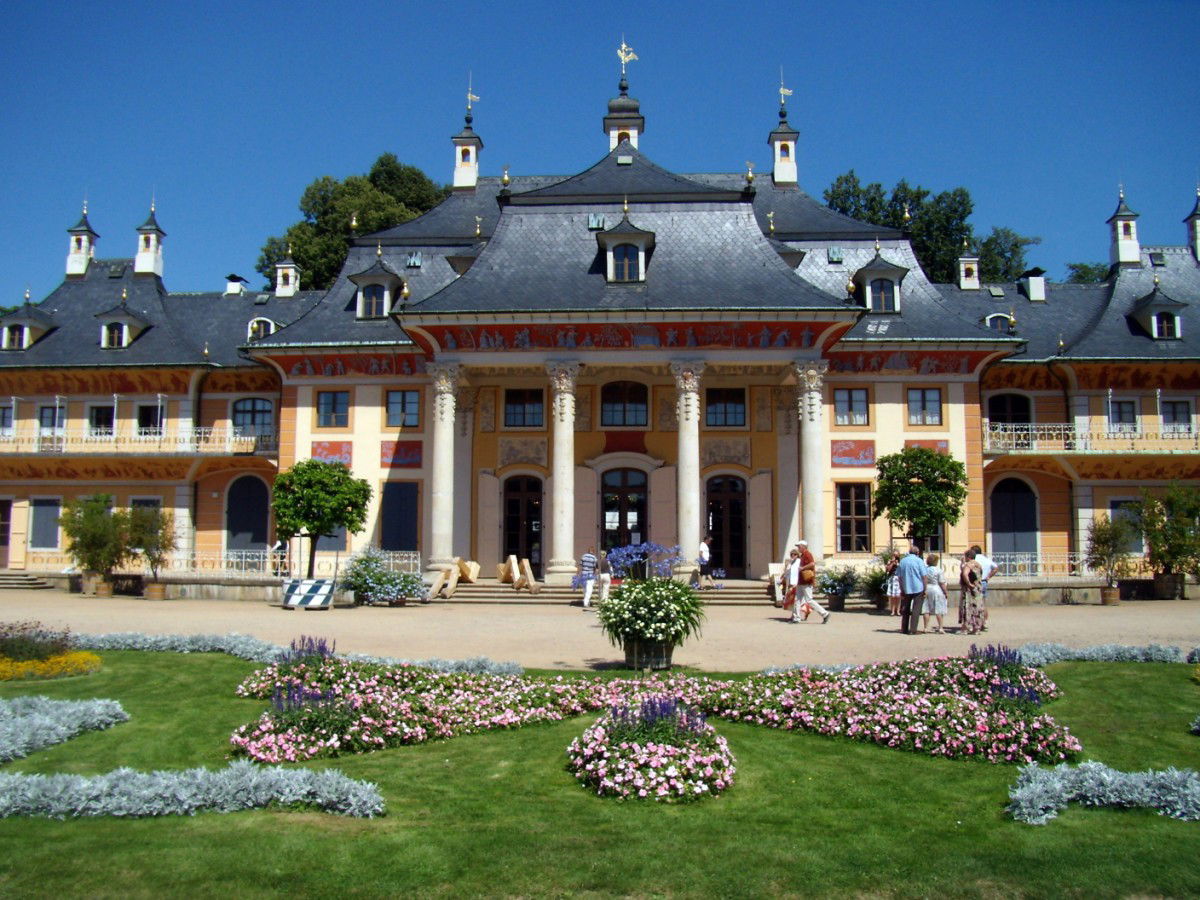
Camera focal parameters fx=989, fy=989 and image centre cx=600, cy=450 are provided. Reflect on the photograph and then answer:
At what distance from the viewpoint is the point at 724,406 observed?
3281 centimetres

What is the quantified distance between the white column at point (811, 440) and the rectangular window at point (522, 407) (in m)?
8.72

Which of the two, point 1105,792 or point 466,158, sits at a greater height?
point 466,158

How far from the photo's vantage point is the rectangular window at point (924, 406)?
32.4 metres

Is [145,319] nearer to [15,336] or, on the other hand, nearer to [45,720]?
[15,336]

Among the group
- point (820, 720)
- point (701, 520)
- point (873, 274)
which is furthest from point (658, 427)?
point (820, 720)

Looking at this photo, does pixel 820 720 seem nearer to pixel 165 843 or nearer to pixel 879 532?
pixel 165 843

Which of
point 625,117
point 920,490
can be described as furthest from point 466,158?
point 920,490

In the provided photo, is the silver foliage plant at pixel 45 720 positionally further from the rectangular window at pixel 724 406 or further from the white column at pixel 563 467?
the rectangular window at pixel 724 406

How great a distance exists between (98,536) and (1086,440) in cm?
3176

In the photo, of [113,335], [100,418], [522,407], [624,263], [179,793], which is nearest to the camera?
[179,793]

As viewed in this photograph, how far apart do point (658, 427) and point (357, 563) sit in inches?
429

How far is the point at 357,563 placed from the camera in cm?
2678

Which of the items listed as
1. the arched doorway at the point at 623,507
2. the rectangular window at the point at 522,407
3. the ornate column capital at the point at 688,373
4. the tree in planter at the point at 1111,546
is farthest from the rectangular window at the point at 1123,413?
the rectangular window at the point at 522,407

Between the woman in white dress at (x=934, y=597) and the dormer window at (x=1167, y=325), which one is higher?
the dormer window at (x=1167, y=325)
